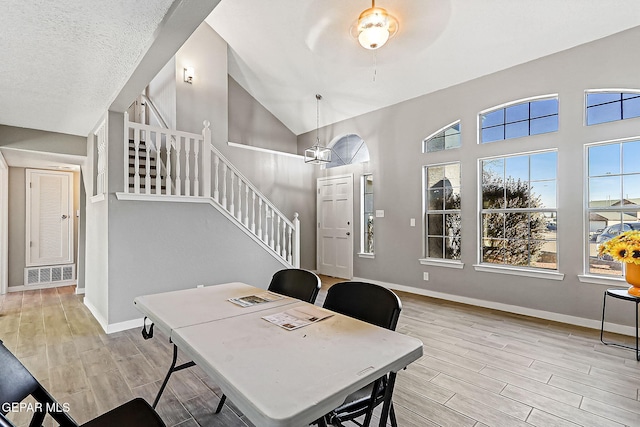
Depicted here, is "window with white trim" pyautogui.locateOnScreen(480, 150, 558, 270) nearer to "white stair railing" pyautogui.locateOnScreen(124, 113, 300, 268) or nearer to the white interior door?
"white stair railing" pyautogui.locateOnScreen(124, 113, 300, 268)

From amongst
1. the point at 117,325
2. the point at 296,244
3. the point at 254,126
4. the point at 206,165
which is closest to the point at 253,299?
the point at 117,325

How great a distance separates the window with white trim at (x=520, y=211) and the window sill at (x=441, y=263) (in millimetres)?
334

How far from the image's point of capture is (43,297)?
16.3 ft

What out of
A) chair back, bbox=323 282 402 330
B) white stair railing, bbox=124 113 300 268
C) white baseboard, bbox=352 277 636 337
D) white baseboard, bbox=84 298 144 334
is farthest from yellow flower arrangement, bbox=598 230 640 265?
white baseboard, bbox=84 298 144 334

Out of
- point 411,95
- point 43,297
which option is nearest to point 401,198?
point 411,95

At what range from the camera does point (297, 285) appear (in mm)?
2244

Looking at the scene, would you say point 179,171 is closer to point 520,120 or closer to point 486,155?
point 486,155

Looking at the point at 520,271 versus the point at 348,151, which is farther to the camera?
the point at 348,151

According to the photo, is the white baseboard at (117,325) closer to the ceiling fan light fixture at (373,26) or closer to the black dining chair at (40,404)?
the black dining chair at (40,404)

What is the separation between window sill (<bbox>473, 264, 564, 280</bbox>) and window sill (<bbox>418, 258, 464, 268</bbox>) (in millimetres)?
235

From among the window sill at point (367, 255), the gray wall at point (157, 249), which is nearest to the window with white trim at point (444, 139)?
the window sill at point (367, 255)

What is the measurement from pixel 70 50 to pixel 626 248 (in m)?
4.89

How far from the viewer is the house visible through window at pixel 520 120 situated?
12.9ft

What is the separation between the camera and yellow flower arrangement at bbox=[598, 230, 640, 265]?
277cm
